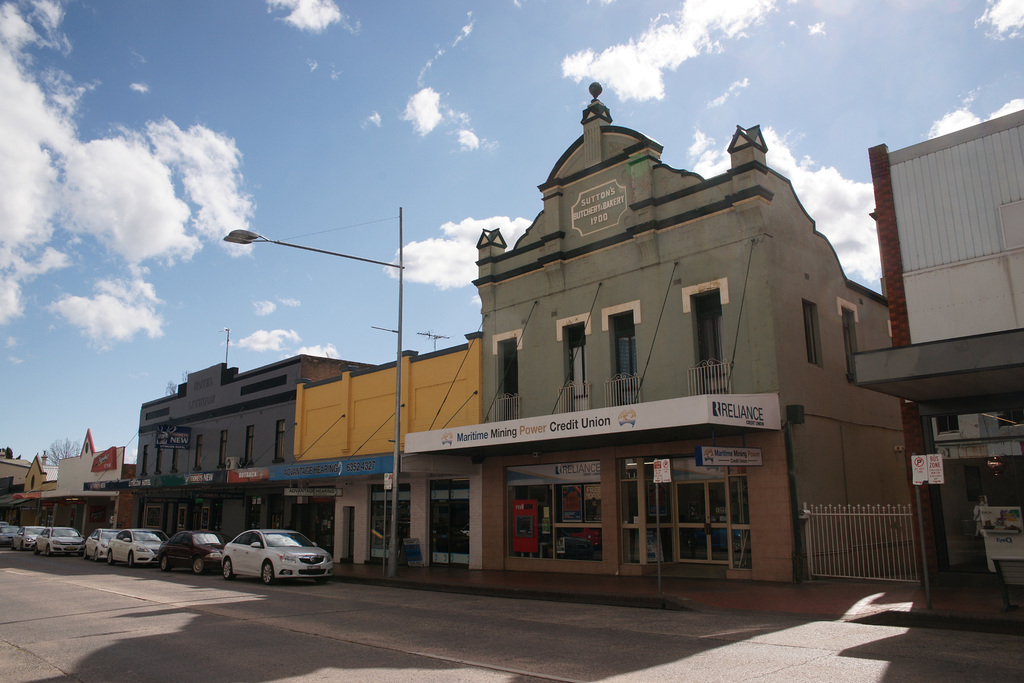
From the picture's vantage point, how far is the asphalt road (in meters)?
7.85

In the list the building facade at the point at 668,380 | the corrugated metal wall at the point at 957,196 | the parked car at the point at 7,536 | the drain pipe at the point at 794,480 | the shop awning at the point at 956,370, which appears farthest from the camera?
the parked car at the point at 7,536

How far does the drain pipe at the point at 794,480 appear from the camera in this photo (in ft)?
51.4

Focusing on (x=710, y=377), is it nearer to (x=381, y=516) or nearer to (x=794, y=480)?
(x=794, y=480)

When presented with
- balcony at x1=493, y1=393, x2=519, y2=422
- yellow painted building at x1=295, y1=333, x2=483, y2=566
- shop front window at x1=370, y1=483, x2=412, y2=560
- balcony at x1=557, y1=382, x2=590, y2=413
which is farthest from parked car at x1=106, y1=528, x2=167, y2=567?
balcony at x1=557, y1=382, x2=590, y2=413

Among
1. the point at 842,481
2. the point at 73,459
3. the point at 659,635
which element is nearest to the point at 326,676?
the point at 659,635

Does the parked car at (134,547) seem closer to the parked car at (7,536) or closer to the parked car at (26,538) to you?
the parked car at (26,538)

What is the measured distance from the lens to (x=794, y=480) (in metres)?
16.2

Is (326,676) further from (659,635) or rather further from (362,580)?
(362,580)

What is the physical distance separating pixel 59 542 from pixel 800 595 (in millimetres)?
33923

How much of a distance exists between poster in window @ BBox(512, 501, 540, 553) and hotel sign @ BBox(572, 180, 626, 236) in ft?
26.4

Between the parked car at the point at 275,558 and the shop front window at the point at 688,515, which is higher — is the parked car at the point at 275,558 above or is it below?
below

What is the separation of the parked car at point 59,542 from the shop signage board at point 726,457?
1237 inches

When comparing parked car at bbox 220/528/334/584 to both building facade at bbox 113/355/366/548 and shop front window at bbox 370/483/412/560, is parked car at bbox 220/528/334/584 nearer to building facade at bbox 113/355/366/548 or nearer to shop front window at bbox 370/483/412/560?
building facade at bbox 113/355/366/548

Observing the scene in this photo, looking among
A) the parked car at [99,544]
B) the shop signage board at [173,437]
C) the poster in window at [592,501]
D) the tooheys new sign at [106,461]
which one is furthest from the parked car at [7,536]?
the poster in window at [592,501]
